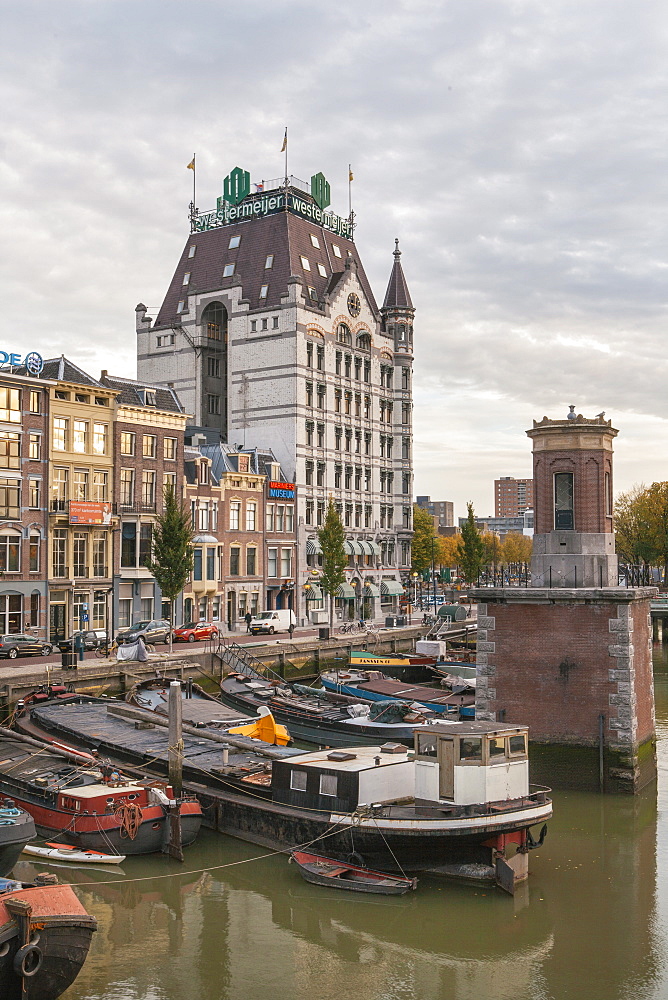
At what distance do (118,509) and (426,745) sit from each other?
146ft

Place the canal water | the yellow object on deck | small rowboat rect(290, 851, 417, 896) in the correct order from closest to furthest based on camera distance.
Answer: the canal water
small rowboat rect(290, 851, 417, 896)
the yellow object on deck

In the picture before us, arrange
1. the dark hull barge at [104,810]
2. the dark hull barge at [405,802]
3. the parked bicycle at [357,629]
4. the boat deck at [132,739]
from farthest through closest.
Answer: the parked bicycle at [357,629] → the boat deck at [132,739] → the dark hull barge at [104,810] → the dark hull barge at [405,802]

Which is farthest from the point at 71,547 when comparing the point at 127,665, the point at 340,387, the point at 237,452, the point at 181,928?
the point at 181,928

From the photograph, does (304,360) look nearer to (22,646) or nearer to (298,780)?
(22,646)

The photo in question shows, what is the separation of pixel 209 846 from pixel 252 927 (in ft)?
17.4

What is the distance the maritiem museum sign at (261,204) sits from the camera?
91.6 meters

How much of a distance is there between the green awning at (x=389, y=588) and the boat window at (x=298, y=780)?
219 ft

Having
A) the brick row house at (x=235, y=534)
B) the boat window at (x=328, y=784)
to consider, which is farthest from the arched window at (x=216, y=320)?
the boat window at (x=328, y=784)

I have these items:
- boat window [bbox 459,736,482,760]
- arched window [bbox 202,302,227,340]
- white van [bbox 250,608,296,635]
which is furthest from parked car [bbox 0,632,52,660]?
arched window [bbox 202,302,227,340]

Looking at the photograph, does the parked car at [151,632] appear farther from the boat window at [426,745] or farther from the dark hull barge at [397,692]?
the boat window at [426,745]

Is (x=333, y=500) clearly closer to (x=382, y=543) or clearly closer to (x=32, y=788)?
(x=382, y=543)

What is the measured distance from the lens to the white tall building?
83875 millimetres

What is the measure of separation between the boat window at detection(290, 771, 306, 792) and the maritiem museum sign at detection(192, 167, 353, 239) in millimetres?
72802

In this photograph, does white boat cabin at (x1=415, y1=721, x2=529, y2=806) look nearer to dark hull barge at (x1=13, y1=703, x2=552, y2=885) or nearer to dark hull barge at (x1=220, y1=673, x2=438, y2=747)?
dark hull barge at (x1=13, y1=703, x2=552, y2=885)
